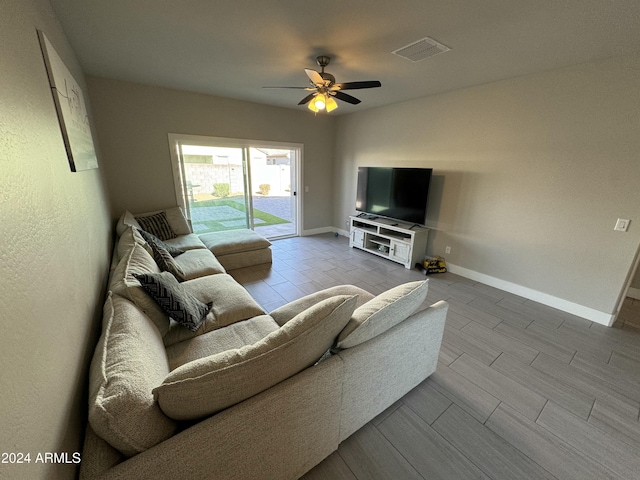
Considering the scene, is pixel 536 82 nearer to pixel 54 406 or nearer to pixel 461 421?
pixel 461 421

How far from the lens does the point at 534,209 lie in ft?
9.62

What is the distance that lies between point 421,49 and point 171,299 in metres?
2.79

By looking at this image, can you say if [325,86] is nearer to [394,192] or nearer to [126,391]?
[394,192]

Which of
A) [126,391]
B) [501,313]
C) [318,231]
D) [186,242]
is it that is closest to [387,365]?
[126,391]

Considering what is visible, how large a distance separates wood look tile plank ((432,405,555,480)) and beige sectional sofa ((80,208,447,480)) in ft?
0.94

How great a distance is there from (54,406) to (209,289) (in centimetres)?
133

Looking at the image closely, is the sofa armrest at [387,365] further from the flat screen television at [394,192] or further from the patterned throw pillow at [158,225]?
the patterned throw pillow at [158,225]

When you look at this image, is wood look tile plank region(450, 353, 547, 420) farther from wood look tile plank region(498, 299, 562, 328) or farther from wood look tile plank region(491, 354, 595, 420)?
wood look tile plank region(498, 299, 562, 328)

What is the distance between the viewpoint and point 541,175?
283cm

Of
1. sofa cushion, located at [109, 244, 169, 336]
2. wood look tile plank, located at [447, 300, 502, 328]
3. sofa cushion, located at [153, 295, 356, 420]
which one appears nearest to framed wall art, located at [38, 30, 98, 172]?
sofa cushion, located at [109, 244, 169, 336]

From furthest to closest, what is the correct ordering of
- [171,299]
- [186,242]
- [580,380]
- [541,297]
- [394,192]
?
[394,192] < [186,242] < [541,297] < [580,380] < [171,299]

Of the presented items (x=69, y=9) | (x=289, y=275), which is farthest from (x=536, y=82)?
(x=69, y=9)

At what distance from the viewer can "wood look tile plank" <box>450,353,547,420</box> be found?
1688 millimetres

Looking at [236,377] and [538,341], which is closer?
[236,377]
